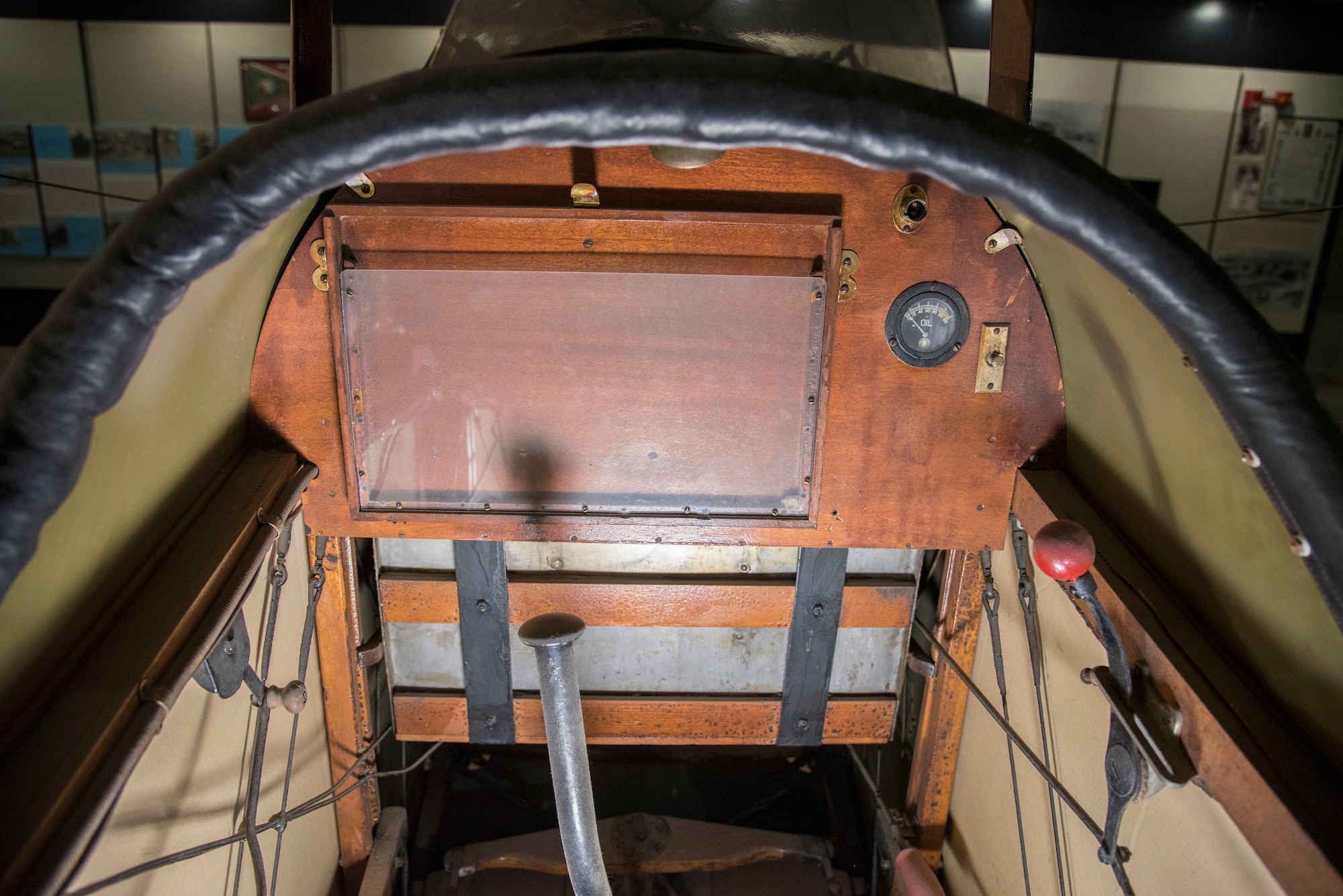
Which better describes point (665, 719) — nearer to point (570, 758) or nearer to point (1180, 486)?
point (570, 758)

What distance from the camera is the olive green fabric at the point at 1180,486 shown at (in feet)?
3.44

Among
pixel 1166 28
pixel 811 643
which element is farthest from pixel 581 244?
pixel 1166 28

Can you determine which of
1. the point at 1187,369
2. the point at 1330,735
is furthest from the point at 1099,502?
the point at 1330,735

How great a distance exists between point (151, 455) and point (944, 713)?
2.08 meters

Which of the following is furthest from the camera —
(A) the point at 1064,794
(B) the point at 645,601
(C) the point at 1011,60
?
(B) the point at 645,601

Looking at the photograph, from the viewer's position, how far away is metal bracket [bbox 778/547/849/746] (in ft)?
6.84

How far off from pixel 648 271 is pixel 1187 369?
97cm

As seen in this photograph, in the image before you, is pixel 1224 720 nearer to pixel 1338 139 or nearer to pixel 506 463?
pixel 506 463

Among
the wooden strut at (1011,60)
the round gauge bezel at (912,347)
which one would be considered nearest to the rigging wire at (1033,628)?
the round gauge bezel at (912,347)

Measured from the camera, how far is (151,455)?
4.23ft

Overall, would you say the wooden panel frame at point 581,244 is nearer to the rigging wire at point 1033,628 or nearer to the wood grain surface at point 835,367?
the wood grain surface at point 835,367

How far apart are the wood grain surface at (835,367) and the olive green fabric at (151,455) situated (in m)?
0.14

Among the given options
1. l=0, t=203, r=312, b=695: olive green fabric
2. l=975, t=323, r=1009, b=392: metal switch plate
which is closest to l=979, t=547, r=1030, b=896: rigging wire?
l=975, t=323, r=1009, b=392: metal switch plate

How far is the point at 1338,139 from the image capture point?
4.58 m
